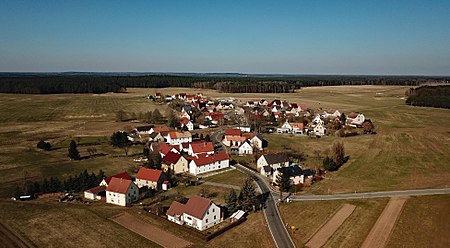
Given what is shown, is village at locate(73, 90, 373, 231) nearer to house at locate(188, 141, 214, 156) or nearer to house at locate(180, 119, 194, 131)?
house at locate(188, 141, 214, 156)

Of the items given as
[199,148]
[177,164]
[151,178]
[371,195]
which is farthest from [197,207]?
[199,148]

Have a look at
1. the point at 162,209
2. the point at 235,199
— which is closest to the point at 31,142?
the point at 162,209

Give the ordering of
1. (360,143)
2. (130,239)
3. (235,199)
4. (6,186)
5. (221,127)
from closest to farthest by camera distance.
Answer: (130,239)
(235,199)
(6,186)
(360,143)
(221,127)

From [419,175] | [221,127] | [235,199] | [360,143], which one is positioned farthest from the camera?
[221,127]

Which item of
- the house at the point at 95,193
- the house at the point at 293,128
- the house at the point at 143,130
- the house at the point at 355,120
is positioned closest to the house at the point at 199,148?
the house at the point at 95,193

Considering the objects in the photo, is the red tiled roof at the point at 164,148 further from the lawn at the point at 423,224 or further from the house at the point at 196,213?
the lawn at the point at 423,224

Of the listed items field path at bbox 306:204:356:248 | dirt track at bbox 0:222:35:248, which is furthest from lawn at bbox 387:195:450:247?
dirt track at bbox 0:222:35:248

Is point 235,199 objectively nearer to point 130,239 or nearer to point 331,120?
point 130,239
